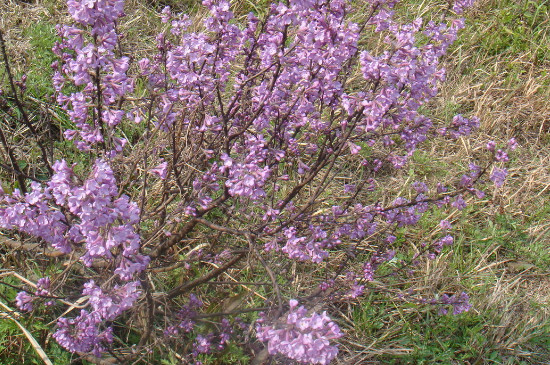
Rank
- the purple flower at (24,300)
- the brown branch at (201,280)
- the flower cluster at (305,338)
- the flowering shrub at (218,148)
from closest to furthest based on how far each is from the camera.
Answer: the flower cluster at (305,338) → the flowering shrub at (218,148) → the purple flower at (24,300) → the brown branch at (201,280)

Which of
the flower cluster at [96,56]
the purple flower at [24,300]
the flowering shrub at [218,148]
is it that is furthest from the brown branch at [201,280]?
the flower cluster at [96,56]

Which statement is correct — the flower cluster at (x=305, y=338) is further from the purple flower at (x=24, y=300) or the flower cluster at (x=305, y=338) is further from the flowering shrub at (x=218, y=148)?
the purple flower at (x=24, y=300)

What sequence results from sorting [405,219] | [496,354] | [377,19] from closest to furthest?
1. [377,19]
2. [405,219]
3. [496,354]

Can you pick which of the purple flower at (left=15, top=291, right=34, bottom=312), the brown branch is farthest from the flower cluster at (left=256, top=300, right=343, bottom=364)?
the purple flower at (left=15, top=291, right=34, bottom=312)

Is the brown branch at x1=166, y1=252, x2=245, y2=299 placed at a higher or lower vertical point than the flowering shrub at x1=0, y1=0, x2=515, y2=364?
lower

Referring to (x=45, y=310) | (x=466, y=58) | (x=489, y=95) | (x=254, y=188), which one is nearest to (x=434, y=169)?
(x=489, y=95)

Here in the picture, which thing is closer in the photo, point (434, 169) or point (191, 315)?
point (191, 315)

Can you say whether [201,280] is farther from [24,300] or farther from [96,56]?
[96,56]

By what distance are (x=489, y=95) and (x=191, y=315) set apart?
131 inches

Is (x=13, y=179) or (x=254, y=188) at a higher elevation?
(x=254, y=188)

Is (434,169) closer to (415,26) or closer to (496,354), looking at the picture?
(496,354)

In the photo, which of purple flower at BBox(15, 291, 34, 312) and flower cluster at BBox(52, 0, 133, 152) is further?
purple flower at BBox(15, 291, 34, 312)

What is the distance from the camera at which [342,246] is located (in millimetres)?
3758

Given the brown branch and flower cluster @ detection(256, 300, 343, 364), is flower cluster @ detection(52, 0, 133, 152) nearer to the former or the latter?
the brown branch
